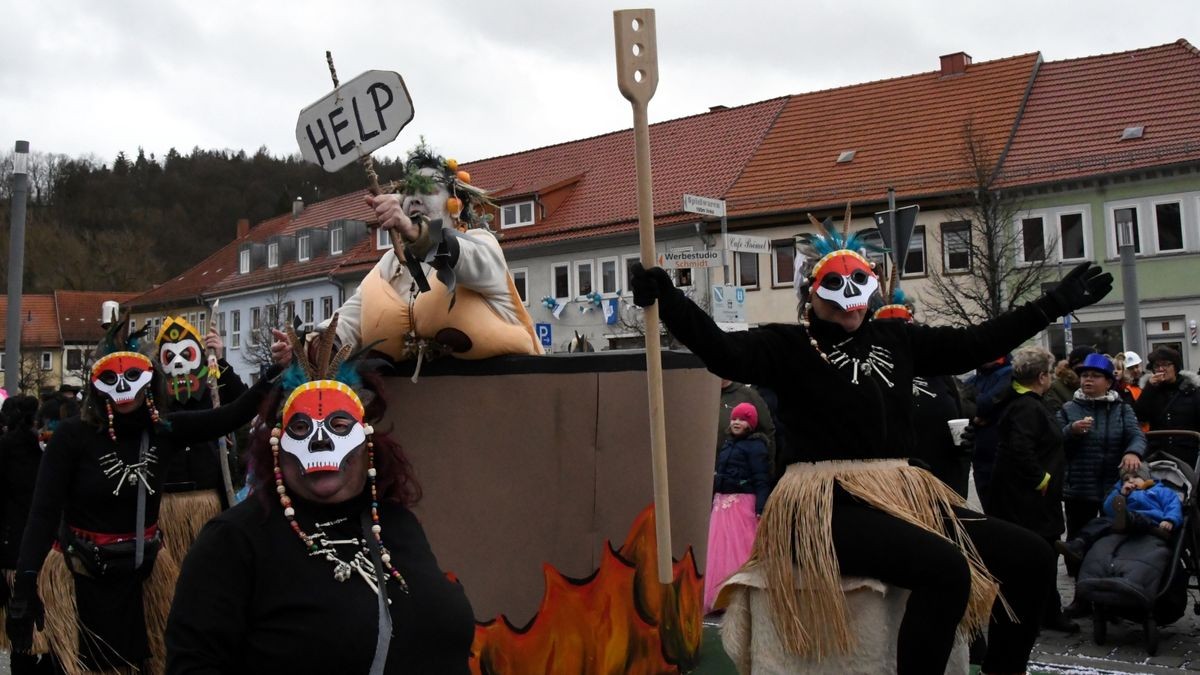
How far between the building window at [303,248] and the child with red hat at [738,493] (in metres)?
39.9

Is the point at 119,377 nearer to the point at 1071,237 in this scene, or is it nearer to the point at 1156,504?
the point at 1156,504

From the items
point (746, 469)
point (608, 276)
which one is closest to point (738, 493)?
point (746, 469)

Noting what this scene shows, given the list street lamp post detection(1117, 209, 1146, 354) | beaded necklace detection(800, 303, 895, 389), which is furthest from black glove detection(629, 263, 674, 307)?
street lamp post detection(1117, 209, 1146, 354)

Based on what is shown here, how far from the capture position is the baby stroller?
21.8 ft

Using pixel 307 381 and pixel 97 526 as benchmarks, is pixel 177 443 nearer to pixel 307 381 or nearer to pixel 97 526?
pixel 97 526

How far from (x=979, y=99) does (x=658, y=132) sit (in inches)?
428

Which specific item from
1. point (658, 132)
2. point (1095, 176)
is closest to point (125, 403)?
point (1095, 176)

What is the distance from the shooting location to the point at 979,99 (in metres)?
31.8

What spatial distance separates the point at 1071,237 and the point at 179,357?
2508cm

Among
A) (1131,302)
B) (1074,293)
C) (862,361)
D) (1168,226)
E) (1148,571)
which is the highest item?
(1168,226)

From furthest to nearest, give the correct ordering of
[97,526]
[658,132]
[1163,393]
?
[658,132] → [1163,393] → [97,526]

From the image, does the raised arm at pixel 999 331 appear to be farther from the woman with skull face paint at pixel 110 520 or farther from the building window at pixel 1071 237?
the building window at pixel 1071 237

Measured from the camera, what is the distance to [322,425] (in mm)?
2914

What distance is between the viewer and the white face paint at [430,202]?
483 centimetres
